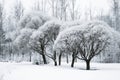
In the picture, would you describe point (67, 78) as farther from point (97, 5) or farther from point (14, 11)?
point (97, 5)

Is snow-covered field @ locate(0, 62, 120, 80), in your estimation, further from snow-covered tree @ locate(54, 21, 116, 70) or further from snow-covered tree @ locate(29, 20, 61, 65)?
snow-covered tree @ locate(29, 20, 61, 65)

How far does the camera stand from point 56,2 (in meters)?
29.3

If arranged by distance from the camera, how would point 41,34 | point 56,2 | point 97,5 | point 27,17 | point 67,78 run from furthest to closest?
1. point 97,5
2. point 56,2
3. point 27,17
4. point 41,34
5. point 67,78

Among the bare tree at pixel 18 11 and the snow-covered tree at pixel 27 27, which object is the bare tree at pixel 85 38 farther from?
the bare tree at pixel 18 11

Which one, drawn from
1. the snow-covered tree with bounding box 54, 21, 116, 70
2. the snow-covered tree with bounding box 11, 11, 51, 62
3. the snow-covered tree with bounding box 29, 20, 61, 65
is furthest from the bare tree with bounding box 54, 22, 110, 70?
the snow-covered tree with bounding box 11, 11, 51, 62

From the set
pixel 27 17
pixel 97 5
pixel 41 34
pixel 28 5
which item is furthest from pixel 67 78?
pixel 97 5

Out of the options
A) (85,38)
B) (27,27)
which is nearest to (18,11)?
(27,27)

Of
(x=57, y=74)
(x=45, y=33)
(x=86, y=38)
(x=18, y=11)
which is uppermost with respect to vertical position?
(x=18, y=11)

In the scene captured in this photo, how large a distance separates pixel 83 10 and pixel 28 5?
11167 millimetres

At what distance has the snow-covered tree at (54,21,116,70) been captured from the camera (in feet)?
44.6

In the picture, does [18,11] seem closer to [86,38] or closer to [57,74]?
[86,38]

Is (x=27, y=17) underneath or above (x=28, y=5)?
underneath

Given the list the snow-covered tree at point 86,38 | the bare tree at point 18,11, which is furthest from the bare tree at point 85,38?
the bare tree at point 18,11

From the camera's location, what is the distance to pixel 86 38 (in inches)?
553
